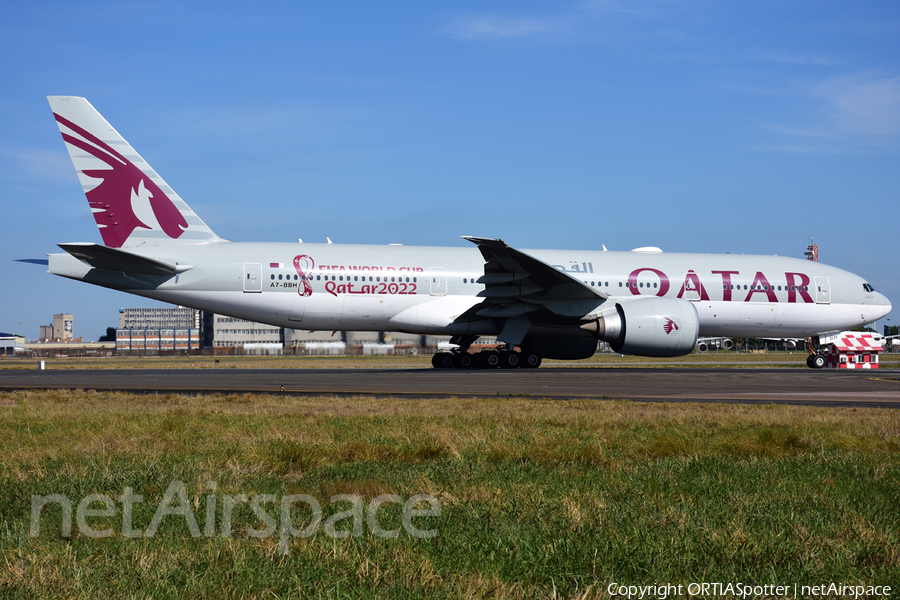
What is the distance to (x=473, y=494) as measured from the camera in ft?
16.7

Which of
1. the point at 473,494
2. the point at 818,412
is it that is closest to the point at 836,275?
the point at 818,412

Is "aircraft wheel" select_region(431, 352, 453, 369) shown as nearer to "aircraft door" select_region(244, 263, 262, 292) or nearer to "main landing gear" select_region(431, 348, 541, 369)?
"main landing gear" select_region(431, 348, 541, 369)

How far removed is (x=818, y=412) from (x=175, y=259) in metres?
20.7

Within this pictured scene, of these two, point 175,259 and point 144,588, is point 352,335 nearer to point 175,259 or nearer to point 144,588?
point 175,259

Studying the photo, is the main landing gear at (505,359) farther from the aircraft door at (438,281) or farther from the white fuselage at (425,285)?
the aircraft door at (438,281)

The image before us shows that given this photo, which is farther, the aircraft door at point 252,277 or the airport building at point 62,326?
the airport building at point 62,326

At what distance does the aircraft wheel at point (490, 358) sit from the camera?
27.2 meters

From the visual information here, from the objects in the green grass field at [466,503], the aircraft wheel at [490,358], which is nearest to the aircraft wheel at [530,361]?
the aircraft wheel at [490,358]

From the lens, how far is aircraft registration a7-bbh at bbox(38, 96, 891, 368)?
24.8 m

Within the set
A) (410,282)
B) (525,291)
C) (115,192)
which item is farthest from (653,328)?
(115,192)

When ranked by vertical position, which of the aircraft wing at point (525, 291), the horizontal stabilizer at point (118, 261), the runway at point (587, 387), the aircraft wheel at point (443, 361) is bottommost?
the runway at point (587, 387)

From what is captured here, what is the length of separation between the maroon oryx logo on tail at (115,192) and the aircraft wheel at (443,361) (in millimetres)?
11150

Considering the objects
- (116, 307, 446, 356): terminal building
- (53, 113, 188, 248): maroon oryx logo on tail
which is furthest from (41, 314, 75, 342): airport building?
(53, 113, 188, 248): maroon oryx logo on tail

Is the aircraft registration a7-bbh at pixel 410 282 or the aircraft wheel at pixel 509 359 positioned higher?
the aircraft registration a7-bbh at pixel 410 282
